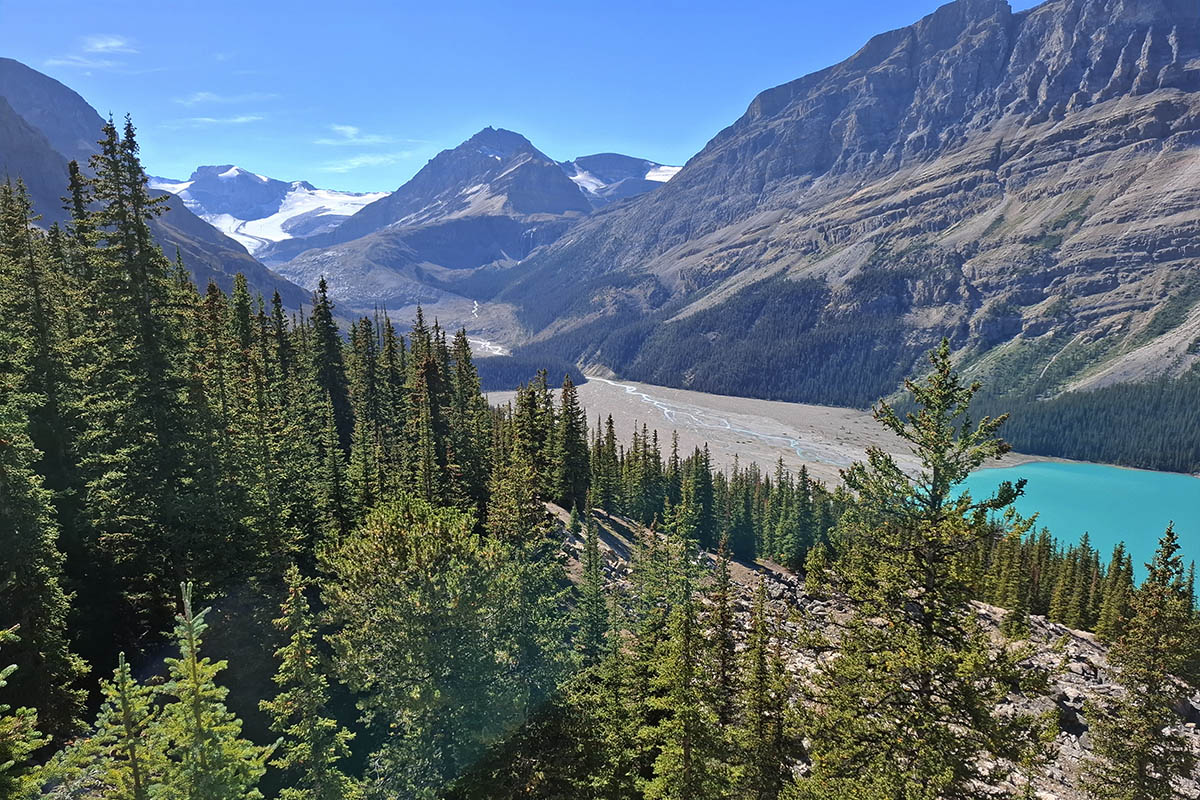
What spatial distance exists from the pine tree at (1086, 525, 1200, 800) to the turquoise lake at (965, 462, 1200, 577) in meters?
98.3

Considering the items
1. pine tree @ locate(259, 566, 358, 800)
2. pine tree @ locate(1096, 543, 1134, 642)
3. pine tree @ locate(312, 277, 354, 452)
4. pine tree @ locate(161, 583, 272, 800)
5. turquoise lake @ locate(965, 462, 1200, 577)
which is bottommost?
turquoise lake @ locate(965, 462, 1200, 577)

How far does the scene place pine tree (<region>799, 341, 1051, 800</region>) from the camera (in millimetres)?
13117

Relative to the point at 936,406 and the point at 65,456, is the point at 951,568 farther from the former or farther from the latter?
the point at 65,456

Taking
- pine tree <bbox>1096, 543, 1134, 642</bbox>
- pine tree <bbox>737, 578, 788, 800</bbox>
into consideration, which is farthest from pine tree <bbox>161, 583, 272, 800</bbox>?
pine tree <bbox>1096, 543, 1134, 642</bbox>

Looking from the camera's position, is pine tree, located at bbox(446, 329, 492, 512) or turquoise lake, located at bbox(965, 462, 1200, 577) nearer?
pine tree, located at bbox(446, 329, 492, 512)

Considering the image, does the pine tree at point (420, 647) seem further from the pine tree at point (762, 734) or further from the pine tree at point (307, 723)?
the pine tree at point (762, 734)

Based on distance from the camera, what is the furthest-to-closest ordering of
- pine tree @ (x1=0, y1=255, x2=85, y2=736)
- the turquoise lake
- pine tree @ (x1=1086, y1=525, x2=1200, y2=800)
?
the turquoise lake
pine tree @ (x1=1086, y1=525, x2=1200, y2=800)
pine tree @ (x1=0, y1=255, x2=85, y2=736)

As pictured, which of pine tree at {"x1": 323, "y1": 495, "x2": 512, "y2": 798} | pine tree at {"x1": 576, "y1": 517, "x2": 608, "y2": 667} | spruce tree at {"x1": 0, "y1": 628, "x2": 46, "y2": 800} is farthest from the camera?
pine tree at {"x1": 576, "y1": 517, "x2": 608, "y2": 667}

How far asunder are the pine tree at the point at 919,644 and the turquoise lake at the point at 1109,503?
4388 inches

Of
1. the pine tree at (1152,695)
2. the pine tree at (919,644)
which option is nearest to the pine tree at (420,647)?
the pine tree at (919,644)

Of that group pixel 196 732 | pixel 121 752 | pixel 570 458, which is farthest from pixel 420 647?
pixel 570 458

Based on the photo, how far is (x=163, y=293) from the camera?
1051 inches

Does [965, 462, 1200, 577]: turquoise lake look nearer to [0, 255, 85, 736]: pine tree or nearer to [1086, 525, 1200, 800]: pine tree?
[1086, 525, 1200, 800]: pine tree

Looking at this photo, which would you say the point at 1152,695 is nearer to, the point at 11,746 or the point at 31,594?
the point at 11,746
